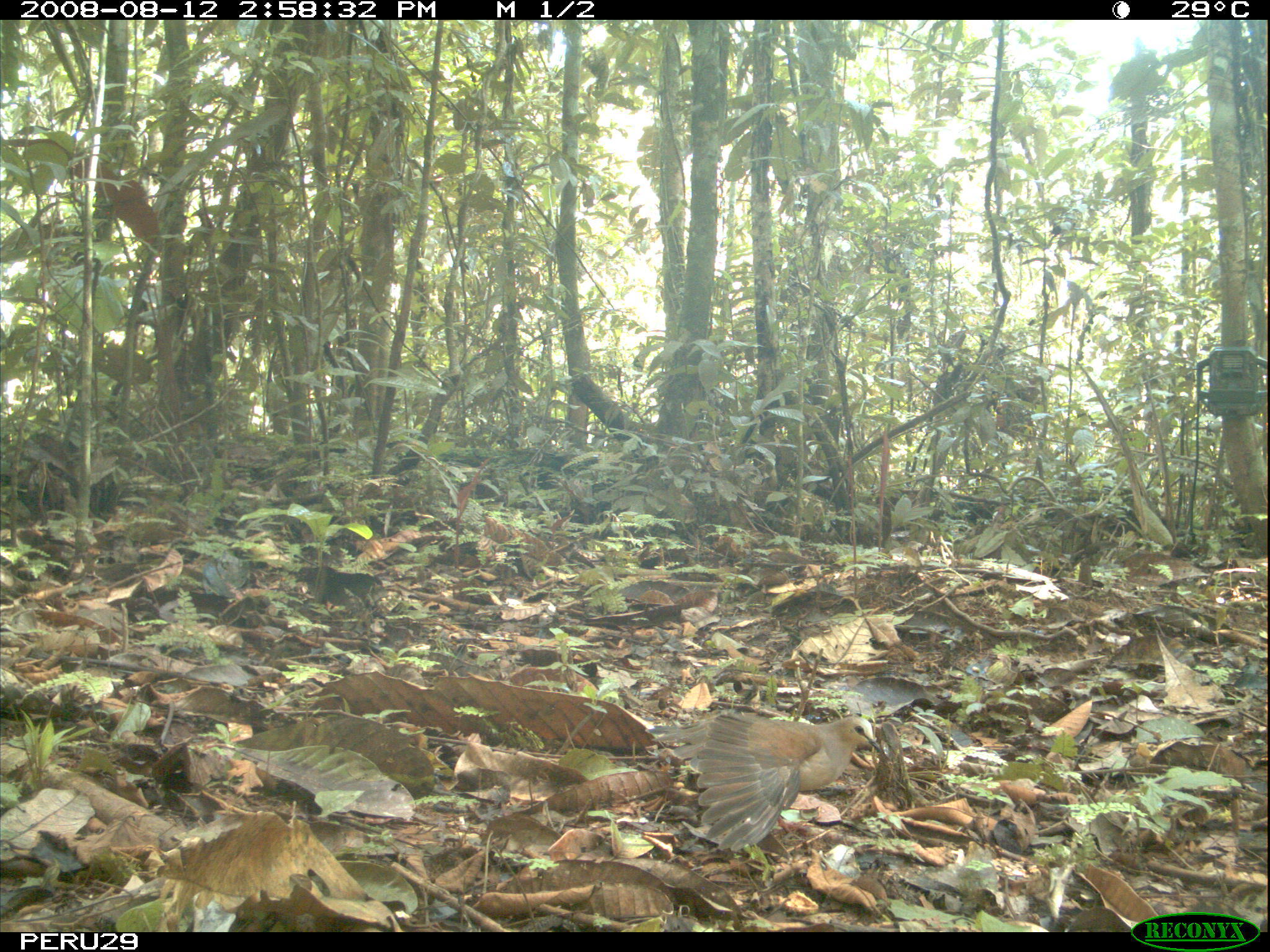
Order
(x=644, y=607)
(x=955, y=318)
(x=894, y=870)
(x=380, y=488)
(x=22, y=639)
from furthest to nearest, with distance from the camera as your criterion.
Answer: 1. (x=955, y=318)
2. (x=380, y=488)
3. (x=644, y=607)
4. (x=22, y=639)
5. (x=894, y=870)

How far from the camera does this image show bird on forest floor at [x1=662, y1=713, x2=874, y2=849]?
3.83 ft

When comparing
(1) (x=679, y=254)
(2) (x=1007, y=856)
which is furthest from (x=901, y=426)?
(2) (x=1007, y=856)

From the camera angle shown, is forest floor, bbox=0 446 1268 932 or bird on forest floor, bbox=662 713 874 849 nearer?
forest floor, bbox=0 446 1268 932

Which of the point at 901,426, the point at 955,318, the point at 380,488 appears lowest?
the point at 380,488

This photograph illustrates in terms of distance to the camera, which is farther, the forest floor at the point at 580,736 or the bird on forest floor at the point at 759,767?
the bird on forest floor at the point at 759,767

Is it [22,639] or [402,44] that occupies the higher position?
[402,44]

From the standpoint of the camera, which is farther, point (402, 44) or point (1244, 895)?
point (402, 44)

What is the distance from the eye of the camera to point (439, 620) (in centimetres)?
244

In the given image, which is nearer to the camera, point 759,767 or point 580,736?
point 759,767

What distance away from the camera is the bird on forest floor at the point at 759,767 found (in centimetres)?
117

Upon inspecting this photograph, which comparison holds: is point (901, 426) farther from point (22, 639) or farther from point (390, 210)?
point (22, 639)

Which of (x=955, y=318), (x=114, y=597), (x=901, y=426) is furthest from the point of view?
(x=955, y=318)

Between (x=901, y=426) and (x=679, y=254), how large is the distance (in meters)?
1.97

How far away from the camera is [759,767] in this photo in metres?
1.21
